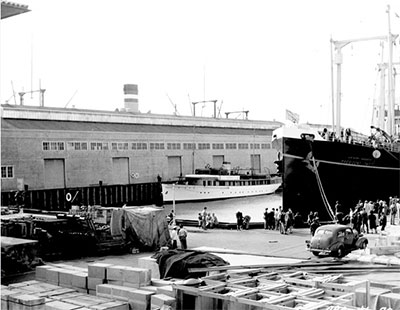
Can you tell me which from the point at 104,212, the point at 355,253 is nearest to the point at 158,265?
the point at 355,253

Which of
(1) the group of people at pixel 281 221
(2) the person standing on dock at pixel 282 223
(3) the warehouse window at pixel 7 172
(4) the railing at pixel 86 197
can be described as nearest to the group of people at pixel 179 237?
(2) the person standing on dock at pixel 282 223

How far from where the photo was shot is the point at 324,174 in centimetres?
3453

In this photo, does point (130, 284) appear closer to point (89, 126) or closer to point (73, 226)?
point (73, 226)

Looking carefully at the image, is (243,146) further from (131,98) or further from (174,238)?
(174,238)

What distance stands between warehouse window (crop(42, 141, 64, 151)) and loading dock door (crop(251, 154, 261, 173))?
3592 cm

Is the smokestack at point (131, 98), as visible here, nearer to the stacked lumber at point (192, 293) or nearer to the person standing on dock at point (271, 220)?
the person standing on dock at point (271, 220)

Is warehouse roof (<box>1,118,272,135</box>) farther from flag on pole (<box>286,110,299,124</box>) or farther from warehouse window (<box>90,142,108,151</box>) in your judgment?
flag on pole (<box>286,110,299,124</box>)

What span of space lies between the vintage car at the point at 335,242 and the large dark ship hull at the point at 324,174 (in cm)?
1428

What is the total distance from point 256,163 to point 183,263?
69.4m

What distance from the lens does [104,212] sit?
2452 centimetres

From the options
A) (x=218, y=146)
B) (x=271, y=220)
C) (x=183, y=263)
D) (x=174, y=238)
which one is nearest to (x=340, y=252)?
Result: (x=174, y=238)

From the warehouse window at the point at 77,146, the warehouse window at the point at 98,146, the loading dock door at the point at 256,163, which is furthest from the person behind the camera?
the loading dock door at the point at 256,163

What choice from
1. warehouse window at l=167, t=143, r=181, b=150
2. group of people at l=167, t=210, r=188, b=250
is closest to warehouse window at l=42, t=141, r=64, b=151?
warehouse window at l=167, t=143, r=181, b=150

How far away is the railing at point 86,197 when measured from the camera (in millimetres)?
44991
